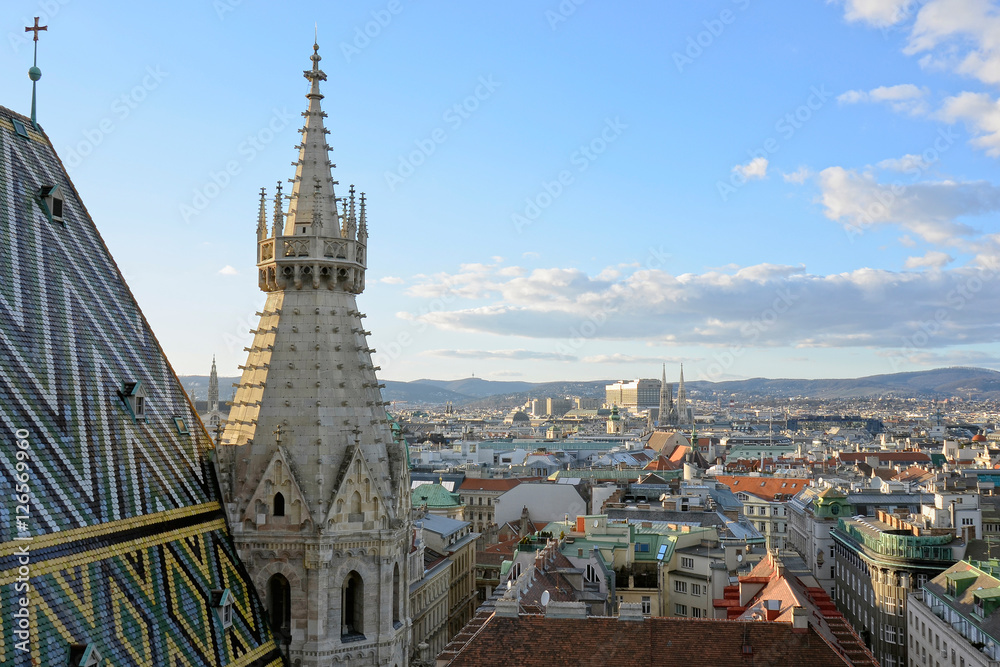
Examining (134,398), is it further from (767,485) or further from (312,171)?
(767,485)

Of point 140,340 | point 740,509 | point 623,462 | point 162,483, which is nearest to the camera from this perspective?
point 162,483

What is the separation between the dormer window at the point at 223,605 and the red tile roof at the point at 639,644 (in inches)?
517

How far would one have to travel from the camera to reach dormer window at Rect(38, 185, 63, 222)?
24719 millimetres

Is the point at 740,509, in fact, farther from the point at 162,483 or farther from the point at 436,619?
the point at 162,483

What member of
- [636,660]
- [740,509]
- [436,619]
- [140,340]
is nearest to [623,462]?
[740,509]

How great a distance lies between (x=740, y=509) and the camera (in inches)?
4587

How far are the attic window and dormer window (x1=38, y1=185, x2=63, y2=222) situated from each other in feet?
37.8

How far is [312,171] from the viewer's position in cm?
2920

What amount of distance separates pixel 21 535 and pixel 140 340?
9.09 m

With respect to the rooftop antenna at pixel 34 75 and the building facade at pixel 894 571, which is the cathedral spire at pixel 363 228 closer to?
the rooftop antenna at pixel 34 75

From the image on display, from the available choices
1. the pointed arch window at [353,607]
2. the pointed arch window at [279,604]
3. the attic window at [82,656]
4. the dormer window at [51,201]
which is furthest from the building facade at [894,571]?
the attic window at [82,656]

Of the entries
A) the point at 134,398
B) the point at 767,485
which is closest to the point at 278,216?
the point at 134,398

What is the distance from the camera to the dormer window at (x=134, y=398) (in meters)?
24.0

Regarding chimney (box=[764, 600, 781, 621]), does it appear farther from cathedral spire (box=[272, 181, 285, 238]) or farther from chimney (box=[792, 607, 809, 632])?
cathedral spire (box=[272, 181, 285, 238])
